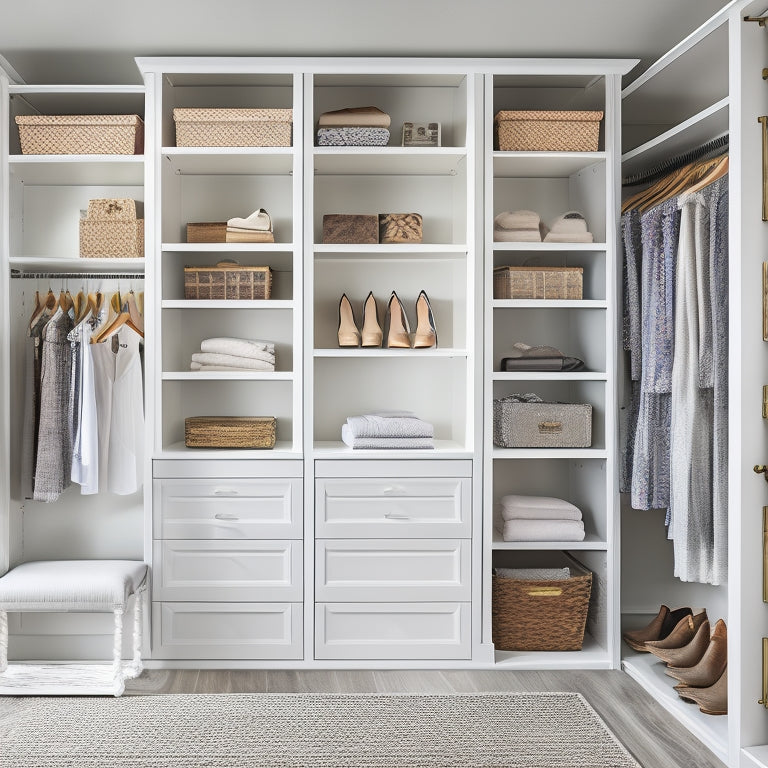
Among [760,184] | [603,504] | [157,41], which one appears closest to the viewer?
[760,184]

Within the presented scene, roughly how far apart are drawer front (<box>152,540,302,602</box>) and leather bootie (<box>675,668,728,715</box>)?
1.54m

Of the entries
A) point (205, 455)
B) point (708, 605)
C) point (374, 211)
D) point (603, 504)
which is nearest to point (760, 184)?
point (603, 504)

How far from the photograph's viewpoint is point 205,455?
10.6 ft

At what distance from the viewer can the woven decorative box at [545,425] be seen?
10.9ft

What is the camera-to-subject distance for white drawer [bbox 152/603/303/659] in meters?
3.23

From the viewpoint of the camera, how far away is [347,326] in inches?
134

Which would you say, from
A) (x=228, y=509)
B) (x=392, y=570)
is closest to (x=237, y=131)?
(x=228, y=509)

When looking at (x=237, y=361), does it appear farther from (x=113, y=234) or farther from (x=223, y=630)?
(x=223, y=630)

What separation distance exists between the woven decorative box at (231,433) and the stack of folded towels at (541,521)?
3.54 feet

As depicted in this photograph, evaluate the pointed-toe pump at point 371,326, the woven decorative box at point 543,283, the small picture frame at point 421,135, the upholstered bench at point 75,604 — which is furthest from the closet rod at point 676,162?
the upholstered bench at point 75,604

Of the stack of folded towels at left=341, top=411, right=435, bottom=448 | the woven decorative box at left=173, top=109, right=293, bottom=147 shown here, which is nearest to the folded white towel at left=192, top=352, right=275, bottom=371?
the stack of folded towels at left=341, top=411, right=435, bottom=448

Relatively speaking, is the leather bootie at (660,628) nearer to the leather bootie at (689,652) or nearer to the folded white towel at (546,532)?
the leather bootie at (689,652)

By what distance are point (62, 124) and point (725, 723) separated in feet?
11.3

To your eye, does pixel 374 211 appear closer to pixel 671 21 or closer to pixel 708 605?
pixel 671 21
